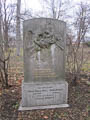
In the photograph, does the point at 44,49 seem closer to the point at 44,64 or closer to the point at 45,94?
the point at 44,64

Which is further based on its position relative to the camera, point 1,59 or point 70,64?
point 70,64

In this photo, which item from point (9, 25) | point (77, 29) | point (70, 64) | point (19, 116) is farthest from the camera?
point (70, 64)

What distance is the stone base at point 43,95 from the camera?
275 centimetres

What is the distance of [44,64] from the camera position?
2795 mm

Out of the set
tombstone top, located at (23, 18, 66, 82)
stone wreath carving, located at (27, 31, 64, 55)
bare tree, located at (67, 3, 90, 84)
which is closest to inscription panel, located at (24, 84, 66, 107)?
tombstone top, located at (23, 18, 66, 82)

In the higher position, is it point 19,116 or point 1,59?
point 1,59

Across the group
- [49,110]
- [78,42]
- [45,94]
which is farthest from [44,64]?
[78,42]

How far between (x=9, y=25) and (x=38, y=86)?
2.21m

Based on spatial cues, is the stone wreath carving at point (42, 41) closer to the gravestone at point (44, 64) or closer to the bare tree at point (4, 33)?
the gravestone at point (44, 64)

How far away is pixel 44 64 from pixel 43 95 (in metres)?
0.85

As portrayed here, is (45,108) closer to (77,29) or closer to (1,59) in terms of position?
(1,59)

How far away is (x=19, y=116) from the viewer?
245cm

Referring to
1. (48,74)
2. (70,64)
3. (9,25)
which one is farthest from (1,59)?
(70,64)

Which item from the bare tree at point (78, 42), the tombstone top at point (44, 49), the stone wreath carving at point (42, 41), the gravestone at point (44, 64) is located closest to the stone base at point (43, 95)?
the gravestone at point (44, 64)
